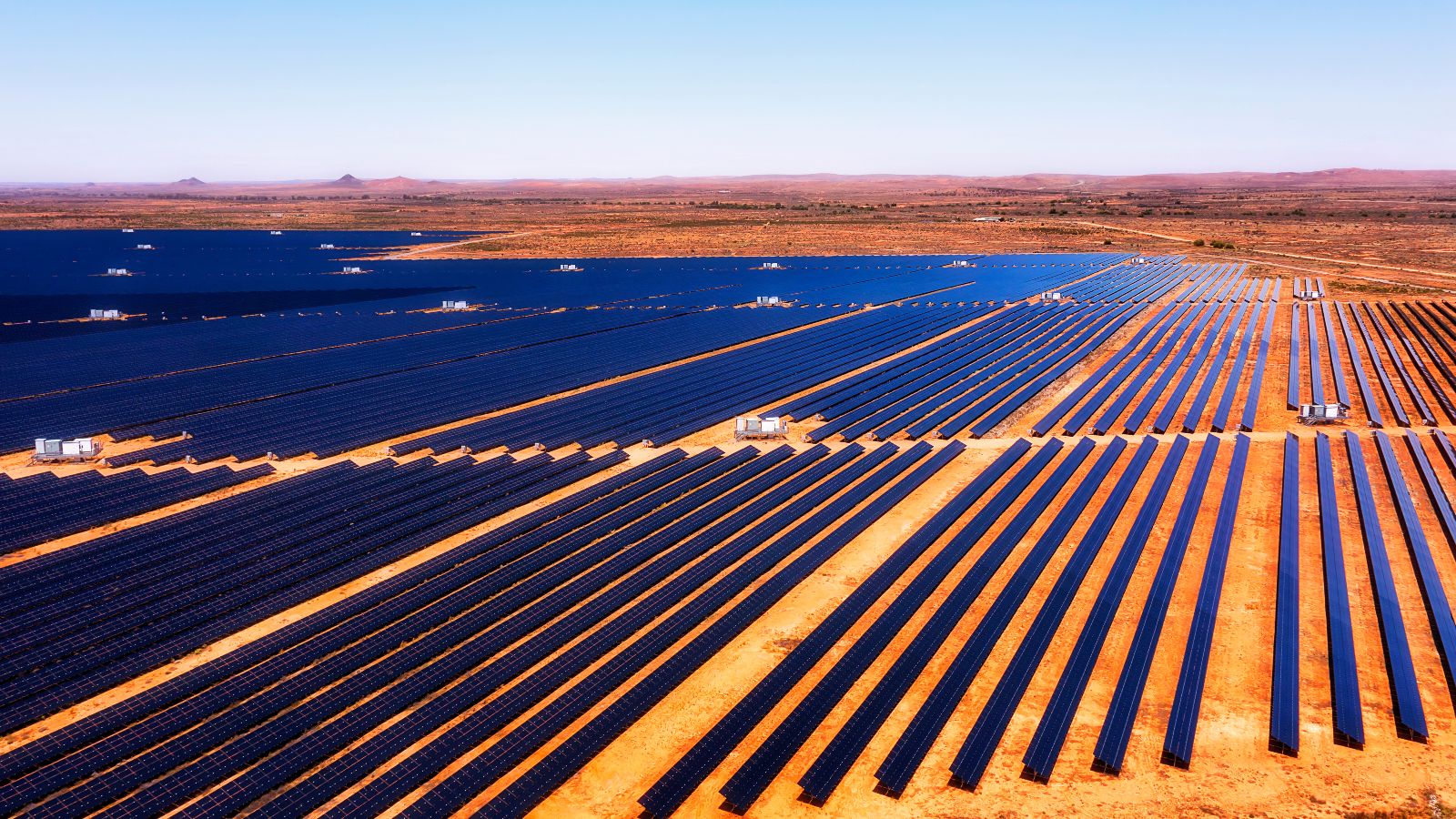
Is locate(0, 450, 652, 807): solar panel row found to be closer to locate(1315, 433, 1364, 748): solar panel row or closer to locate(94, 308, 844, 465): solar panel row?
locate(94, 308, 844, 465): solar panel row

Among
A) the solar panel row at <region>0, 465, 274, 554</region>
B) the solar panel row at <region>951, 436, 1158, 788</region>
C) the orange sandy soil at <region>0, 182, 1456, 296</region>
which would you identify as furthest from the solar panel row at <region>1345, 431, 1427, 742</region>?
the orange sandy soil at <region>0, 182, 1456, 296</region>

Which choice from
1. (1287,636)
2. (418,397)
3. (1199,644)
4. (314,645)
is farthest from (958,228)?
(314,645)

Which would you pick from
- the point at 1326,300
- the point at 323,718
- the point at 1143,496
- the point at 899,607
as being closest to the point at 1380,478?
the point at 1143,496

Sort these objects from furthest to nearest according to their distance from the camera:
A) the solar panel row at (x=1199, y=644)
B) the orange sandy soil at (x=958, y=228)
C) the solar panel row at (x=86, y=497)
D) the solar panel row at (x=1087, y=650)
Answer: the orange sandy soil at (x=958, y=228) < the solar panel row at (x=86, y=497) < the solar panel row at (x=1199, y=644) < the solar panel row at (x=1087, y=650)

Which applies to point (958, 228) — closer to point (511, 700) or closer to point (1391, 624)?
point (1391, 624)

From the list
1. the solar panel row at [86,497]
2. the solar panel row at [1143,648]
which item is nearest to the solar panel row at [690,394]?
the solar panel row at [86,497]

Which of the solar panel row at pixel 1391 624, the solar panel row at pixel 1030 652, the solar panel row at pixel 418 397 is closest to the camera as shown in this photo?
the solar panel row at pixel 1030 652

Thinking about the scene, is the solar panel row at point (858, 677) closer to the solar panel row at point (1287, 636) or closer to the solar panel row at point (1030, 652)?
the solar panel row at point (1030, 652)

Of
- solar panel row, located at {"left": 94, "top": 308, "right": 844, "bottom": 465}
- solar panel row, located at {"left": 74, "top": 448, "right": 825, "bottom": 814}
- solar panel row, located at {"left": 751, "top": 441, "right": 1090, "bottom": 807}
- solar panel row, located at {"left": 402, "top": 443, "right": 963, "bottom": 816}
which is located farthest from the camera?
solar panel row, located at {"left": 94, "top": 308, "right": 844, "bottom": 465}
